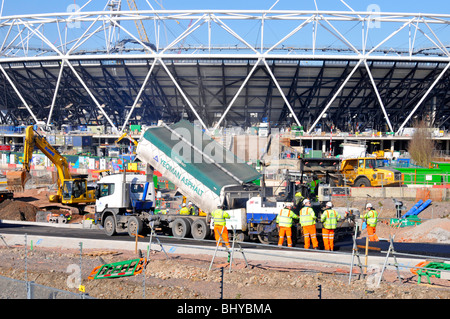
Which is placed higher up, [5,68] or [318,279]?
[5,68]

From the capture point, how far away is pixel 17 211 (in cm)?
2736

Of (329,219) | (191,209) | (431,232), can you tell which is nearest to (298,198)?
(329,219)

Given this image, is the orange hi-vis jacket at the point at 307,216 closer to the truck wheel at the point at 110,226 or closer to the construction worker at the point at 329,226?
the construction worker at the point at 329,226

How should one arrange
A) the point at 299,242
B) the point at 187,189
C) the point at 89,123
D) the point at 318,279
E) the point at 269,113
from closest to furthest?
1. the point at 318,279
2. the point at 299,242
3. the point at 187,189
4. the point at 269,113
5. the point at 89,123

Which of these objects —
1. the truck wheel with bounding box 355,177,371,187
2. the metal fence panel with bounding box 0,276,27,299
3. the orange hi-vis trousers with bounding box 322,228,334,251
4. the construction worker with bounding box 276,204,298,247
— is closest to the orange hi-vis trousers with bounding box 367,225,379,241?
the orange hi-vis trousers with bounding box 322,228,334,251

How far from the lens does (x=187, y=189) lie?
61.3 feet

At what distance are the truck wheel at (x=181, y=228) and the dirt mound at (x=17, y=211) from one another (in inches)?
477

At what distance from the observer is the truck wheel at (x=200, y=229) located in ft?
58.2

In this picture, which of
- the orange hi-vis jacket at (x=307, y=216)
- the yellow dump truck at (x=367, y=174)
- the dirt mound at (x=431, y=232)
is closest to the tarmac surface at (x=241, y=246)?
the orange hi-vis jacket at (x=307, y=216)

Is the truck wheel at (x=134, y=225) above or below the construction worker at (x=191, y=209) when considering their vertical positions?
below
